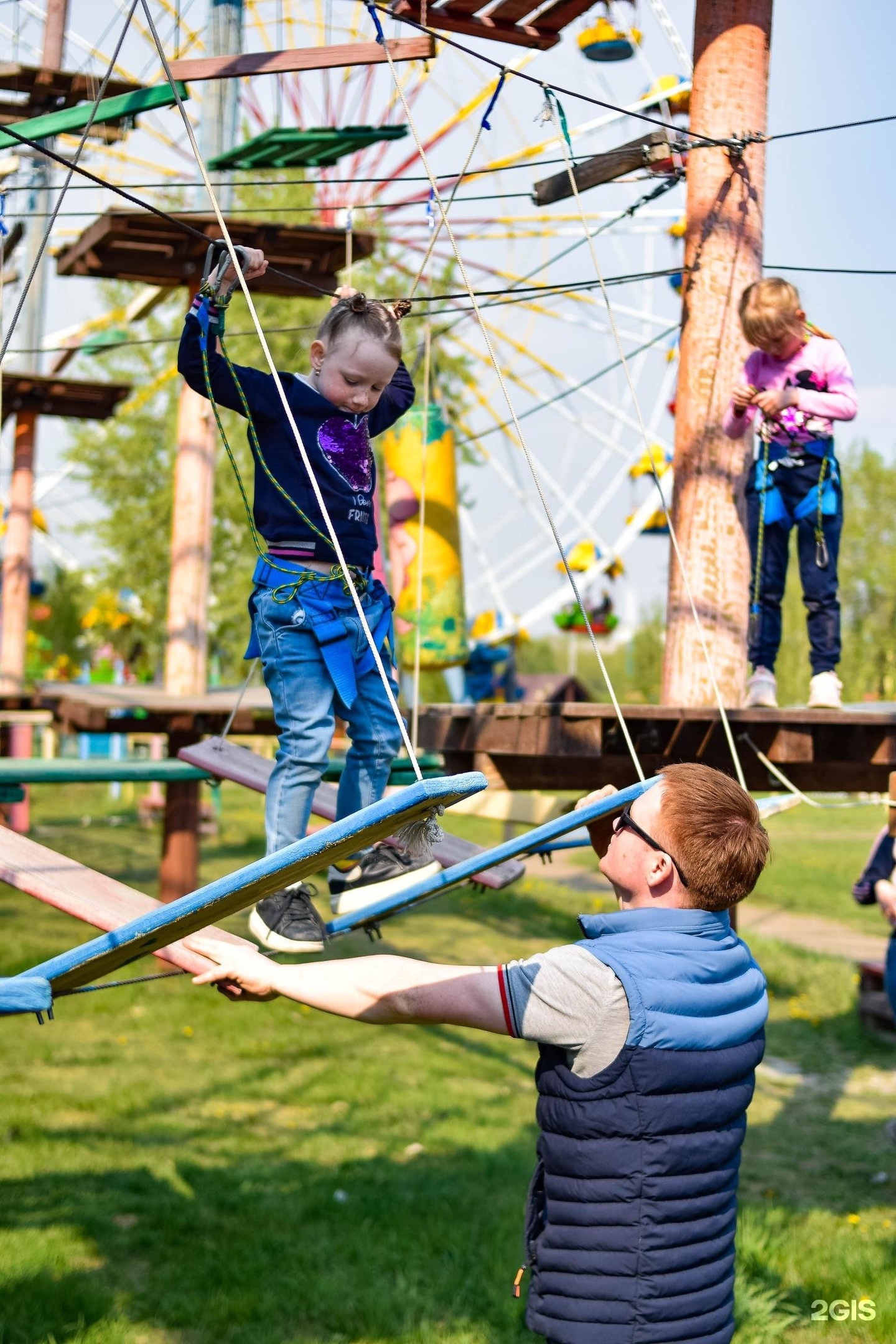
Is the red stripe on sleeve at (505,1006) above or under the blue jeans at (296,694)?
under

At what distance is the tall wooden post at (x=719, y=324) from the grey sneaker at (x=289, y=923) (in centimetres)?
252

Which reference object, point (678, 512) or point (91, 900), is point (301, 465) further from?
point (678, 512)

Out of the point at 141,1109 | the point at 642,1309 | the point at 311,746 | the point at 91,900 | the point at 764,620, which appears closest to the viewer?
the point at 642,1309

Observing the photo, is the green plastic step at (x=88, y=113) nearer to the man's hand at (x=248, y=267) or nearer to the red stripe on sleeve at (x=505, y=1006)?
the man's hand at (x=248, y=267)

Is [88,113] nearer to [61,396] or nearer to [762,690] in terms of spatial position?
[762,690]

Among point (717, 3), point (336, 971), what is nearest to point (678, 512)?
point (717, 3)

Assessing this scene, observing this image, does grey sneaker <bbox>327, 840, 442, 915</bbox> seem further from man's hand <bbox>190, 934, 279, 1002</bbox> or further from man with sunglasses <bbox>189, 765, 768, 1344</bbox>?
man with sunglasses <bbox>189, 765, 768, 1344</bbox>

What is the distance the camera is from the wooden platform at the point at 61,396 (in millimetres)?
10461

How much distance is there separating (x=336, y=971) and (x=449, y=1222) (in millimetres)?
3590

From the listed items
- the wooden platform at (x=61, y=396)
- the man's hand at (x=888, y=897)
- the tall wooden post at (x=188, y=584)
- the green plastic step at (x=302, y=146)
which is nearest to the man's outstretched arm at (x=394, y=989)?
the man's hand at (x=888, y=897)

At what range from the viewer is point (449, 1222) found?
539 cm

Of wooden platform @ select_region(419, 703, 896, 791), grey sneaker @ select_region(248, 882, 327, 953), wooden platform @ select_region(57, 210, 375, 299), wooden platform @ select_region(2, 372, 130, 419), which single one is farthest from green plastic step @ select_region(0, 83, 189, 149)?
wooden platform @ select_region(2, 372, 130, 419)

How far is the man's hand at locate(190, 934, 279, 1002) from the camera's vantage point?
2291 millimetres

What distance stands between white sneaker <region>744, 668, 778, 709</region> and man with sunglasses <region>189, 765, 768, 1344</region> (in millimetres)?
3377
